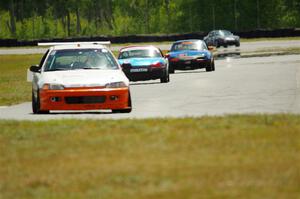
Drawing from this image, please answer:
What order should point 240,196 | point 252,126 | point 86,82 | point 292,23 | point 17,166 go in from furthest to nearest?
point 292,23 < point 86,82 < point 252,126 < point 17,166 < point 240,196

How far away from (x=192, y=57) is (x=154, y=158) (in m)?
27.6

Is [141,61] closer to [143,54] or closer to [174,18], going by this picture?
[143,54]

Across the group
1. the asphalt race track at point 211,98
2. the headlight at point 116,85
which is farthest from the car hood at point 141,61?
the headlight at point 116,85

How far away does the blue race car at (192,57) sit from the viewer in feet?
122

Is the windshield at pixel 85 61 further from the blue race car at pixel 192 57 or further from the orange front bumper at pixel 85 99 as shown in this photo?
the blue race car at pixel 192 57

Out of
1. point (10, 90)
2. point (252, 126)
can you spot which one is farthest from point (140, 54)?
point (252, 126)

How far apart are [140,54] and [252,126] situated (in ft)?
65.3

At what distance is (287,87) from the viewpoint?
24.5m

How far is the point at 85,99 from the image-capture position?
17.6 m

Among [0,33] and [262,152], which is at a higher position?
[262,152]

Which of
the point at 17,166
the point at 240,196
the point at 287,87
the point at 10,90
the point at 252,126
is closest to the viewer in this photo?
the point at 240,196

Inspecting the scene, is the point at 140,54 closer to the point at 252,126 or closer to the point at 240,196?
the point at 252,126

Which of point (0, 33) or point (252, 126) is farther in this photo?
point (0, 33)

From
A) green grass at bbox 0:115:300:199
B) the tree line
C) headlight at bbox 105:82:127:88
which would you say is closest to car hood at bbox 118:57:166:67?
headlight at bbox 105:82:127:88
